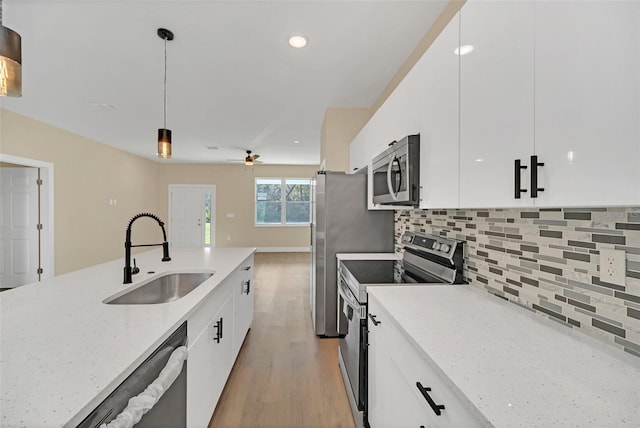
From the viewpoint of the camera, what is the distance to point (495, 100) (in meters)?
0.95

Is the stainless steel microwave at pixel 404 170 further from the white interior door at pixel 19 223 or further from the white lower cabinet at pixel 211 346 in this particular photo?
the white interior door at pixel 19 223

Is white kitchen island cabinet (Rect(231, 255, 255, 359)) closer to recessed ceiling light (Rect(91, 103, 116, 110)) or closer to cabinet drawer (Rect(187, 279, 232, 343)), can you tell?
cabinet drawer (Rect(187, 279, 232, 343))

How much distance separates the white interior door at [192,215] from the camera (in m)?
8.48

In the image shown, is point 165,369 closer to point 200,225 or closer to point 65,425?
point 65,425

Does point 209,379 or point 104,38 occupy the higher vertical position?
point 104,38

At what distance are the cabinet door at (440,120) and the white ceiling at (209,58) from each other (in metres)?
0.81

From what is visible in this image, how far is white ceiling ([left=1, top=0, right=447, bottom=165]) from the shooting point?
6.36 feet

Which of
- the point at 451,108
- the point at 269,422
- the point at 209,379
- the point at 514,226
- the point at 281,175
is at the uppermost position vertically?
the point at 281,175

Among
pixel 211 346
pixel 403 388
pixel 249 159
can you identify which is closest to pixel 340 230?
pixel 211 346

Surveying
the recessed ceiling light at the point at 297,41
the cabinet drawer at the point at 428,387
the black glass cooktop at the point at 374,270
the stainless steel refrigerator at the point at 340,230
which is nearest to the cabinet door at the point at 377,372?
the cabinet drawer at the point at 428,387

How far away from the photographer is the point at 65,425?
0.60m

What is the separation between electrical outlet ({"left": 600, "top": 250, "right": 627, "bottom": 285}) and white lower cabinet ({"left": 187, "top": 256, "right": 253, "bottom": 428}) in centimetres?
156

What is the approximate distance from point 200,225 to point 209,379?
7.47 metres

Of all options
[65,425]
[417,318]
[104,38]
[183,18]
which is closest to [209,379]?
[65,425]
